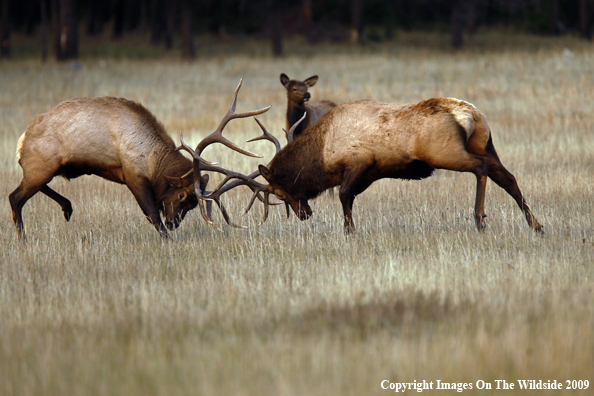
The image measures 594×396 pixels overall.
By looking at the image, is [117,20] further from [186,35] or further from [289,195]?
[289,195]

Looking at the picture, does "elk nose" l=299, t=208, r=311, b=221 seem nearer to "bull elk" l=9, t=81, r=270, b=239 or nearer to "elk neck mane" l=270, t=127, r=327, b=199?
"elk neck mane" l=270, t=127, r=327, b=199

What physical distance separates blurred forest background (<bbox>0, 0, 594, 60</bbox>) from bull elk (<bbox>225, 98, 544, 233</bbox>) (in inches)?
1161

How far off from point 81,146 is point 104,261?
1578 millimetres

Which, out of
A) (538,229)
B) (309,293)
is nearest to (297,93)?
(538,229)

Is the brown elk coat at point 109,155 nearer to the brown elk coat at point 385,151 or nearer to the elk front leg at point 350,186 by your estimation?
the brown elk coat at point 385,151

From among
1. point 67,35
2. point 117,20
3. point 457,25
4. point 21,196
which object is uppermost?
point 117,20

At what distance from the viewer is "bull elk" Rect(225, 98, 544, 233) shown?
21.0 feet

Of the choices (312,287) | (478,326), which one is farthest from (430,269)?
(478,326)

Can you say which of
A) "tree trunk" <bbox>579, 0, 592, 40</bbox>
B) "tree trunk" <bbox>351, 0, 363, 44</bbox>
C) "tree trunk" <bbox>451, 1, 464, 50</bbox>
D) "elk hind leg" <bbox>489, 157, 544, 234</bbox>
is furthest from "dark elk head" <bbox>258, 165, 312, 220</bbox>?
"tree trunk" <bbox>579, 0, 592, 40</bbox>

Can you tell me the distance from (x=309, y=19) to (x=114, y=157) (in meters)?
39.5

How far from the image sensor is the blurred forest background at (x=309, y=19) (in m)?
39.3

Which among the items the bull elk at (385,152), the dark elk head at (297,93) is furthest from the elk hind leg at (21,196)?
the dark elk head at (297,93)

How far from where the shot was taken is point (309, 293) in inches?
187

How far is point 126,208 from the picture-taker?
877cm
